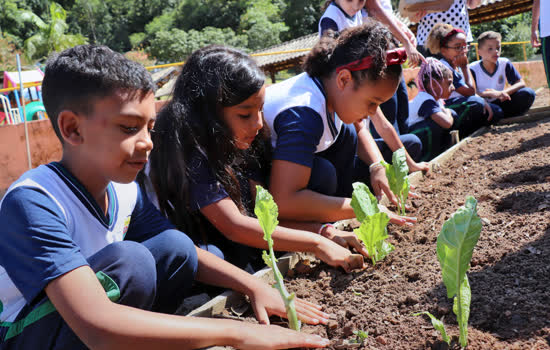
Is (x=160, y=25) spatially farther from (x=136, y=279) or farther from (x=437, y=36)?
(x=136, y=279)

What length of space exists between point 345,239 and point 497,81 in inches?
180

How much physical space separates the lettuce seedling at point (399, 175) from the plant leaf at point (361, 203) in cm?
40

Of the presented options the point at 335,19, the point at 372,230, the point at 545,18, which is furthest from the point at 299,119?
the point at 545,18

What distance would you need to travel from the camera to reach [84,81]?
1384 mm

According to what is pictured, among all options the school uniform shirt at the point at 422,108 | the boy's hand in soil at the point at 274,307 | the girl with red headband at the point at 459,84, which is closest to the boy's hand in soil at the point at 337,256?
the boy's hand in soil at the point at 274,307

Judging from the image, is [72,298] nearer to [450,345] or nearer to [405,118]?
[450,345]

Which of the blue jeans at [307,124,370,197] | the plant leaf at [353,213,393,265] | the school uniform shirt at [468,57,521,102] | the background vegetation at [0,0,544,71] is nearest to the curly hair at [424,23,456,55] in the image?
the school uniform shirt at [468,57,521,102]

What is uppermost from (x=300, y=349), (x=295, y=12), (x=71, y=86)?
(x=295, y=12)

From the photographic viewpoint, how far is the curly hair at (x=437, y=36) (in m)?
4.90

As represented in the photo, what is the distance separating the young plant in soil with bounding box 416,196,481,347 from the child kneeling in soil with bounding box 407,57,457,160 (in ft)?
11.0

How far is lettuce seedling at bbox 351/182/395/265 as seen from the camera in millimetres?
1856

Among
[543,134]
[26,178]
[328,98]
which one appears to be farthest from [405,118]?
[26,178]

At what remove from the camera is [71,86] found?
54.2 inches

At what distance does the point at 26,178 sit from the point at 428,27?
16.2 ft
